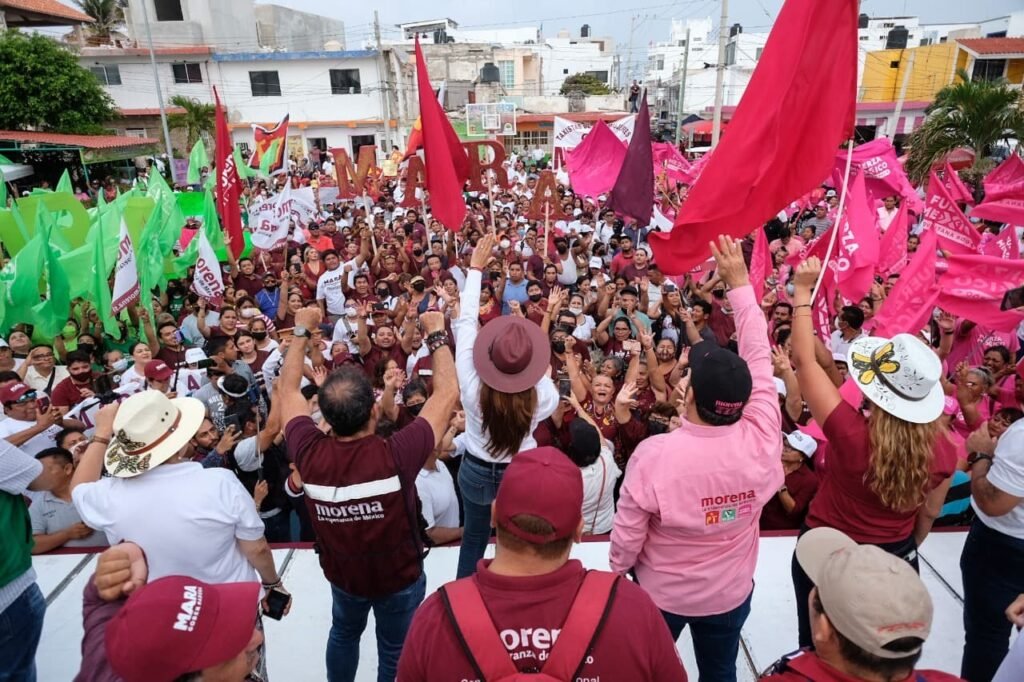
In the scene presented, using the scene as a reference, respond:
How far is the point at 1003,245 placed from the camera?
6434mm

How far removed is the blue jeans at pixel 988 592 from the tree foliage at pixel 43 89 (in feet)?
104

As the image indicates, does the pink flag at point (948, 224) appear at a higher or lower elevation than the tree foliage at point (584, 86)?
lower

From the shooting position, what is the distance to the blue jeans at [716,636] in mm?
2393

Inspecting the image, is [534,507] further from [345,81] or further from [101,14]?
[101,14]

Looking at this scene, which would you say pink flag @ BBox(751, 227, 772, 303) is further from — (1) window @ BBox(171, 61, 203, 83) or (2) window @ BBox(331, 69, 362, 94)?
(1) window @ BBox(171, 61, 203, 83)

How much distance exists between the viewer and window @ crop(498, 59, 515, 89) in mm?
57312

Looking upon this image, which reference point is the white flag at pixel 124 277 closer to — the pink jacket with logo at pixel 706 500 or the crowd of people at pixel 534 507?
the crowd of people at pixel 534 507

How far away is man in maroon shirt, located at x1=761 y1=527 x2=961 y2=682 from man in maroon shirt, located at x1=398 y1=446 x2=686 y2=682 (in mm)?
315

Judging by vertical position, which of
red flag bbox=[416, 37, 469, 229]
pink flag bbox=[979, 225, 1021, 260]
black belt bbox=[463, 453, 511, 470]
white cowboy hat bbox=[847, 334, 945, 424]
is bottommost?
black belt bbox=[463, 453, 511, 470]

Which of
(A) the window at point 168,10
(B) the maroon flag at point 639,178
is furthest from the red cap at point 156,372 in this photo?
(A) the window at point 168,10

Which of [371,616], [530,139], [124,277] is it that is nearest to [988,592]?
[371,616]

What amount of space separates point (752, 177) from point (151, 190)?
9299 mm

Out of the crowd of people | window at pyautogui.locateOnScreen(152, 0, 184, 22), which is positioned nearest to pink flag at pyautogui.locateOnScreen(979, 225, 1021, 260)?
the crowd of people

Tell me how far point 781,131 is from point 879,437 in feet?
6.52
